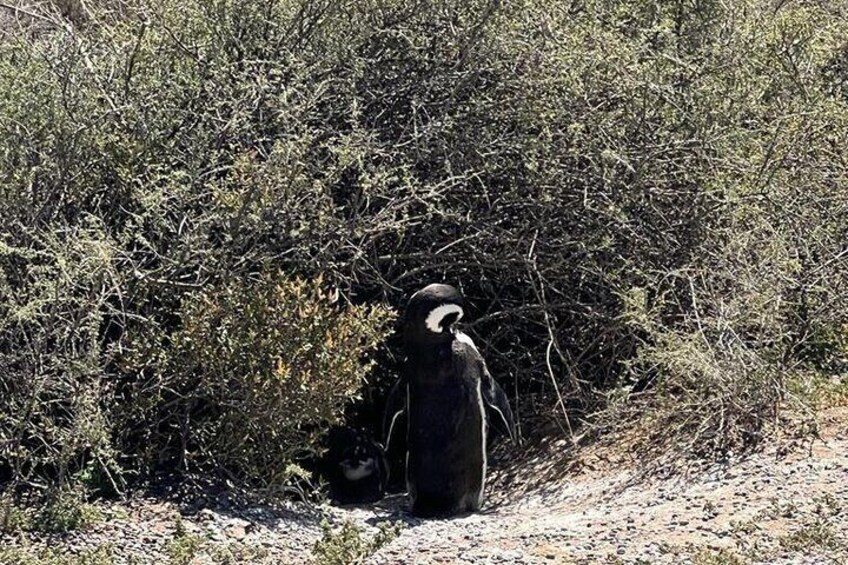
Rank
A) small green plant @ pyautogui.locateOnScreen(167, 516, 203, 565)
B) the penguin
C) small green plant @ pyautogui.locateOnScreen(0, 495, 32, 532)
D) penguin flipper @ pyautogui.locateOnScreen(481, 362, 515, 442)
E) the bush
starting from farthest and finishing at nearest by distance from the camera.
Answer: the penguin < penguin flipper @ pyautogui.locateOnScreen(481, 362, 515, 442) < the bush < small green plant @ pyautogui.locateOnScreen(0, 495, 32, 532) < small green plant @ pyautogui.locateOnScreen(167, 516, 203, 565)

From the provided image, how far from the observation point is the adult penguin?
273 inches

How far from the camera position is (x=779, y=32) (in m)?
8.35

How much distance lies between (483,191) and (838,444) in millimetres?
2213

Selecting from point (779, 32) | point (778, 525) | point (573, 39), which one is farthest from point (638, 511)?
point (779, 32)

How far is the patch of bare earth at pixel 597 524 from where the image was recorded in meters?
5.59

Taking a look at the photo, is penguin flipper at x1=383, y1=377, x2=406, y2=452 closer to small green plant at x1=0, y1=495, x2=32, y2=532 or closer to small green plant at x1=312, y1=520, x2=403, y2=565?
small green plant at x1=312, y1=520, x2=403, y2=565

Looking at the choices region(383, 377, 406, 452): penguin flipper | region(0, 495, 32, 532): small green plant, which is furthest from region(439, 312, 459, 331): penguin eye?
region(0, 495, 32, 532): small green plant

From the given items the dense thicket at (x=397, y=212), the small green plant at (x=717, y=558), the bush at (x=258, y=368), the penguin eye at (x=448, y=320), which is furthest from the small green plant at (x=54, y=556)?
the small green plant at (x=717, y=558)

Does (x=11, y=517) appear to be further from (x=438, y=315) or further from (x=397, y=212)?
(x=397, y=212)

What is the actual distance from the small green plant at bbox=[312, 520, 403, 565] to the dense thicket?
0.92 meters

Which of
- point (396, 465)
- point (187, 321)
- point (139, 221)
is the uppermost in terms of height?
point (139, 221)

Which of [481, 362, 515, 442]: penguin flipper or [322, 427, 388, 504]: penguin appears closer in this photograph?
[481, 362, 515, 442]: penguin flipper

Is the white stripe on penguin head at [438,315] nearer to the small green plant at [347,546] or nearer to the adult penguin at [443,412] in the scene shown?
the adult penguin at [443,412]

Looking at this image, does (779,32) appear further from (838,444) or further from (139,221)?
(139,221)
